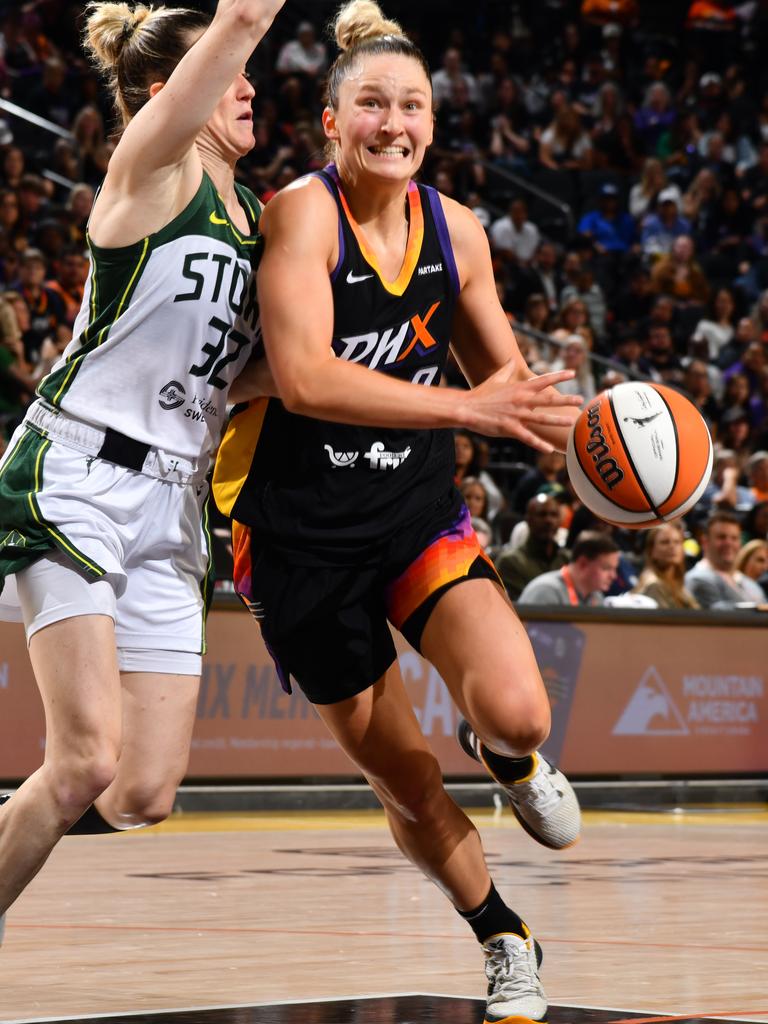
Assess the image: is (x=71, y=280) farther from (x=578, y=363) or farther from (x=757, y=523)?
(x=757, y=523)

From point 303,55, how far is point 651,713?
34.1 feet

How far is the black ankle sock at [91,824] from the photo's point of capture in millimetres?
4355

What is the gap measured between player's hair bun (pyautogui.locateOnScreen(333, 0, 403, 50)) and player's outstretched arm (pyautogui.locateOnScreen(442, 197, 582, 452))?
1.58 feet

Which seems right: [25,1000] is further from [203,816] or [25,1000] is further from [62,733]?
[203,816]

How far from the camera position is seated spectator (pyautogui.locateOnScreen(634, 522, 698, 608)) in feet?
38.8

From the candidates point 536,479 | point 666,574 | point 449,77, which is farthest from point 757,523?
point 449,77

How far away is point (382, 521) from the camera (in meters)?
4.40

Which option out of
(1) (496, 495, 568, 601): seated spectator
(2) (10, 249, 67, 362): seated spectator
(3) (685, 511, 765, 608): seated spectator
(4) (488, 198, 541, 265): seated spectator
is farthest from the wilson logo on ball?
(4) (488, 198, 541, 265): seated spectator

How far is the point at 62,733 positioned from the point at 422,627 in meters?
0.95

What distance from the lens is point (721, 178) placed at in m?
20.3

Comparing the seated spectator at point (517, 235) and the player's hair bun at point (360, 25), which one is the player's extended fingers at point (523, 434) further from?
the seated spectator at point (517, 235)

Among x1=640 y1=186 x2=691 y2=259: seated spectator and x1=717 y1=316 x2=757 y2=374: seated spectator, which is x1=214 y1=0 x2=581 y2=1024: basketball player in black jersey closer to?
x1=717 y1=316 x2=757 y2=374: seated spectator

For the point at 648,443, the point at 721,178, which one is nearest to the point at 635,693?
the point at 648,443

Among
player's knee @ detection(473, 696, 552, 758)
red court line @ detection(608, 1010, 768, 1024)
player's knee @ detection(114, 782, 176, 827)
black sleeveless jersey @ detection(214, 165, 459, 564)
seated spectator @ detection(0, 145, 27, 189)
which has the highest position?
black sleeveless jersey @ detection(214, 165, 459, 564)
